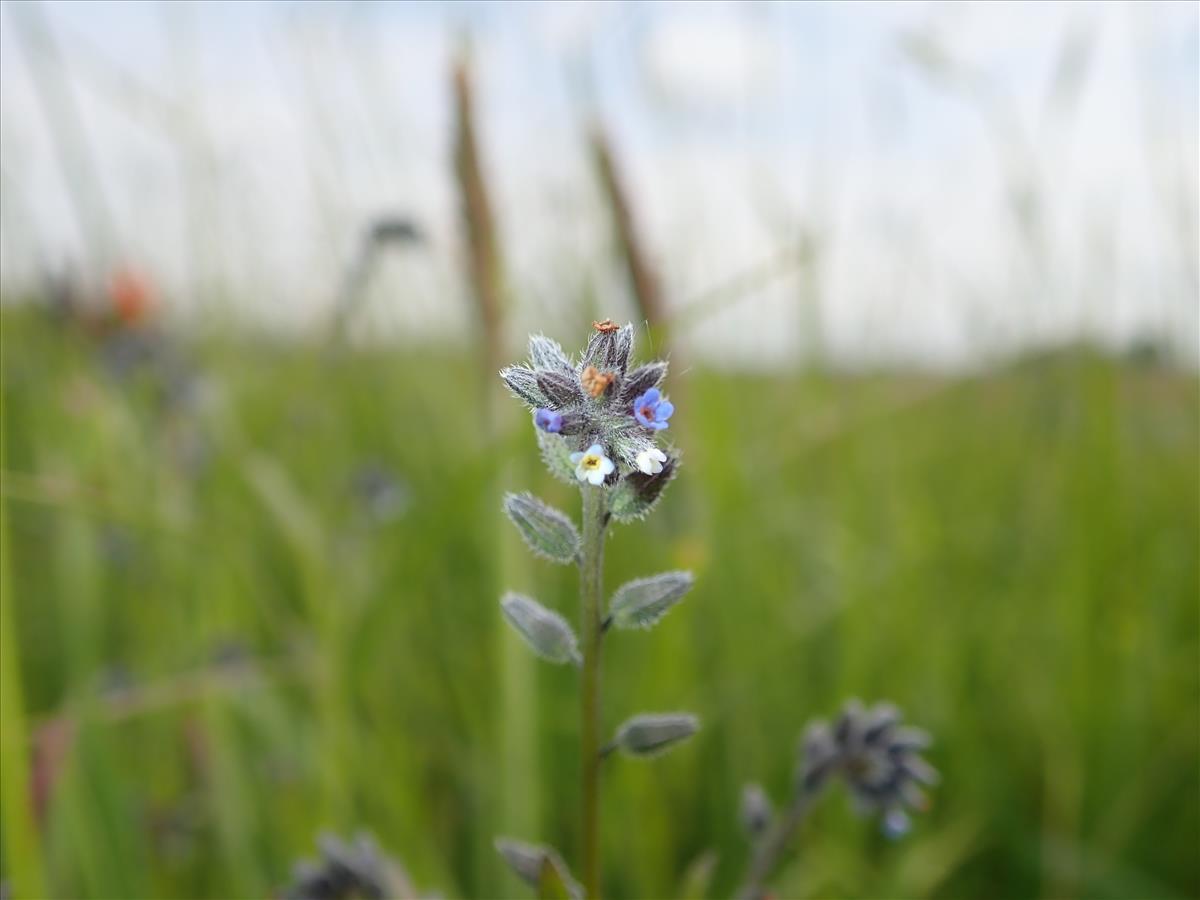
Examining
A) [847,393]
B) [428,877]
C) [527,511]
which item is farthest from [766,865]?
[847,393]

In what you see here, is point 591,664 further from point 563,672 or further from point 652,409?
point 563,672

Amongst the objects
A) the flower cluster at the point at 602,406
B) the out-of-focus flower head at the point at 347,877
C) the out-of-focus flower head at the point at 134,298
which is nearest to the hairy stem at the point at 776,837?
the out-of-focus flower head at the point at 347,877

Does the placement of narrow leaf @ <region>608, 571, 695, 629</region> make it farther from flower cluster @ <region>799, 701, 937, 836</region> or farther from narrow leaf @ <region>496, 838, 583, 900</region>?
flower cluster @ <region>799, 701, 937, 836</region>

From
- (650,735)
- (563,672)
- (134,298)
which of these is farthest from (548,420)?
(134,298)

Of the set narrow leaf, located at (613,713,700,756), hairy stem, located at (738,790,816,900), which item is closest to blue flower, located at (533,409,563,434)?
narrow leaf, located at (613,713,700,756)

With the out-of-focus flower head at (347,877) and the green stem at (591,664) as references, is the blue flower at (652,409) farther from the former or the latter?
the out-of-focus flower head at (347,877)

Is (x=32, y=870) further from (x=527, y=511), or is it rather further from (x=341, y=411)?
(x=341, y=411)

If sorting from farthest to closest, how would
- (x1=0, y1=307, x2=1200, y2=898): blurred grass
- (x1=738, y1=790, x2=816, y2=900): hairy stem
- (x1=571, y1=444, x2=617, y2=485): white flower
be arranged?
(x1=0, y1=307, x2=1200, y2=898): blurred grass → (x1=738, y1=790, x2=816, y2=900): hairy stem → (x1=571, y1=444, x2=617, y2=485): white flower
